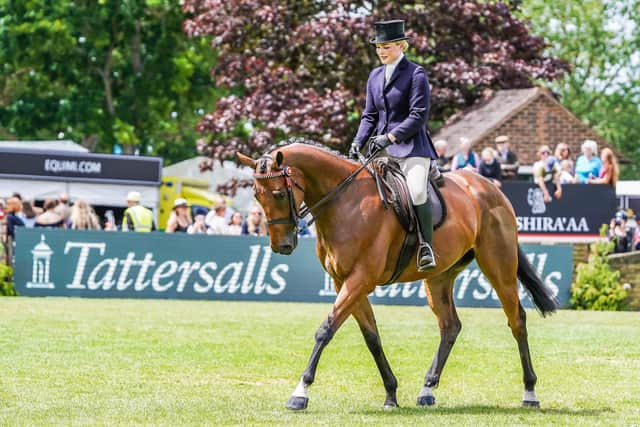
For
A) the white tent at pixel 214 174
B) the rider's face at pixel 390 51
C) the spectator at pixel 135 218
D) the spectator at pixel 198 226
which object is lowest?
the white tent at pixel 214 174

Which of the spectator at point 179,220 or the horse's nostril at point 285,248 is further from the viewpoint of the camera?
the spectator at point 179,220

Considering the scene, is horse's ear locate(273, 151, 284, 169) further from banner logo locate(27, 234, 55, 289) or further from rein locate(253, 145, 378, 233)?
banner logo locate(27, 234, 55, 289)

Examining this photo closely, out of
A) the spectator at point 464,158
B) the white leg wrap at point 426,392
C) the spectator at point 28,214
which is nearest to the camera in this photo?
the white leg wrap at point 426,392

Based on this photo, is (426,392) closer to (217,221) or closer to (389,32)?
(389,32)

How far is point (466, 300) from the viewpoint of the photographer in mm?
22828

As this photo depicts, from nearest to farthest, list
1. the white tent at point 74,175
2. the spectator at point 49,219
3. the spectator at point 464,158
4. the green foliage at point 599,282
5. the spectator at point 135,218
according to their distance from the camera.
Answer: the spectator at point 464,158, the green foliage at point 599,282, the spectator at point 135,218, the spectator at point 49,219, the white tent at point 74,175

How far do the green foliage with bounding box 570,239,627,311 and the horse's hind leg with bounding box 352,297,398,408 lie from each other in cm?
1305

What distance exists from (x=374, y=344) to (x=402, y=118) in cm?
185

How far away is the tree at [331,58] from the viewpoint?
3262cm

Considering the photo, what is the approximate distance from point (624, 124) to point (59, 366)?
5577cm

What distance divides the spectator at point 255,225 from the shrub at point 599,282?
6043 mm

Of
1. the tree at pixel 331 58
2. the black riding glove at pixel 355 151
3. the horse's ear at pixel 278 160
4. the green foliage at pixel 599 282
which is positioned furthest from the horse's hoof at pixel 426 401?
the tree at pixel 331 58

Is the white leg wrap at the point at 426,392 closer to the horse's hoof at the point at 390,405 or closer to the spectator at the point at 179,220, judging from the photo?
the horse's hoof at the point at 390,405

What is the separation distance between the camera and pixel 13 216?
23375 millimetres
